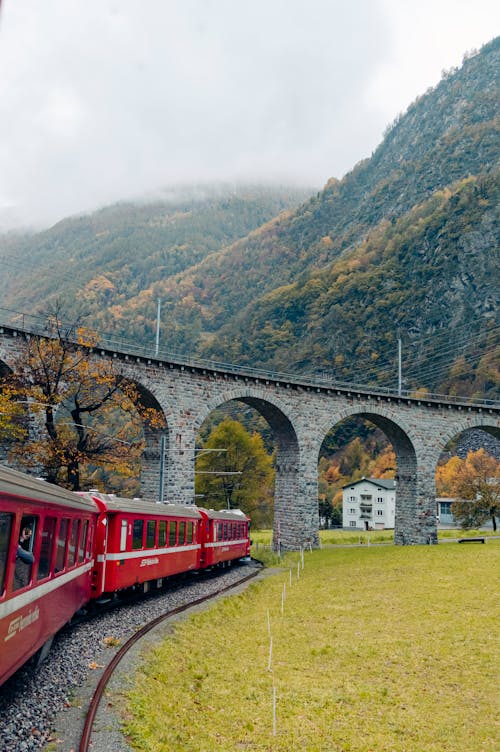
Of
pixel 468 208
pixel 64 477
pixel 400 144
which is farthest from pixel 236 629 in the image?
pixel 400 144

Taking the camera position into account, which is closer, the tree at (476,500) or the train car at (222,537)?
the train car at (222,537)

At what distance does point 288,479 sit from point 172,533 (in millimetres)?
21173

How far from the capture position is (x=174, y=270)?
500 feet

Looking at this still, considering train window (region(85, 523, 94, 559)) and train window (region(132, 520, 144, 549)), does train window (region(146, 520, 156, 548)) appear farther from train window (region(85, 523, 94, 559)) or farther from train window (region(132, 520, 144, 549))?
train window (region(85, 523, 94, 559))

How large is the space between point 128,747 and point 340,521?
77.6 metres

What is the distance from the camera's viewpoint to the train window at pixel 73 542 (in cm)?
1017

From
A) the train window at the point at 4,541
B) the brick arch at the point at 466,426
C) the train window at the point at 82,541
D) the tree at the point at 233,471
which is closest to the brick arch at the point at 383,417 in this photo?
the brick arch at the point at 466,426

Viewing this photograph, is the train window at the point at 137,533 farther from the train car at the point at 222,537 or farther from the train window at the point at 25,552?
the train window at the point at 25,552

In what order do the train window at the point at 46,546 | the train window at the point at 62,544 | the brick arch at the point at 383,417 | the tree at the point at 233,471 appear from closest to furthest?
the train window at the point at 46,546 < the train window at the point at 62,544 < the brick arch at the point at 383,417 < the tree at the point at 233,471

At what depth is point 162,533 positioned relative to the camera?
17062 millimetres

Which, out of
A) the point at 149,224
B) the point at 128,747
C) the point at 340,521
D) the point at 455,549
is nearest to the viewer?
the point at 128,747

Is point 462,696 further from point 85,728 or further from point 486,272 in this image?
point 486,272

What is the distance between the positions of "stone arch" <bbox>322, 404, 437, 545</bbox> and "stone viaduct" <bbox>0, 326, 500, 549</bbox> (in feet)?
0.22

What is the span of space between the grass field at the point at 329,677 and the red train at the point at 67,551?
5.62ft
